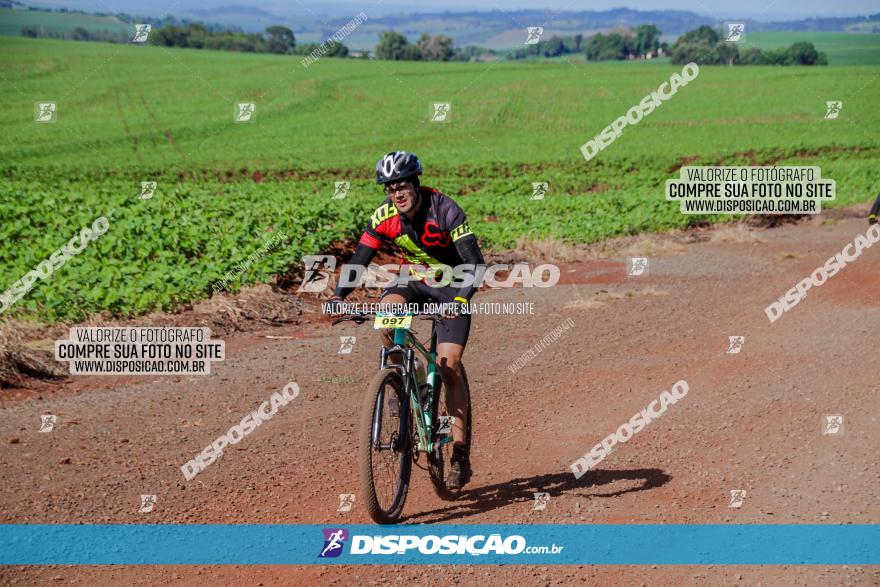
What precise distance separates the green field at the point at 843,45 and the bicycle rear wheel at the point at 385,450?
291 ft

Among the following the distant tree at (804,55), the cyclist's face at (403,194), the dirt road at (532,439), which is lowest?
the dirt road at (532,439)

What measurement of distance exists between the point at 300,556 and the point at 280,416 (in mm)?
3249

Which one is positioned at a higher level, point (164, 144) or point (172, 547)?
point (164, 144)

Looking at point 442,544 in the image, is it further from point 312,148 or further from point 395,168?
point 312,148

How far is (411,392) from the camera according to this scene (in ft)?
22.2

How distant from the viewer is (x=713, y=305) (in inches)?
573

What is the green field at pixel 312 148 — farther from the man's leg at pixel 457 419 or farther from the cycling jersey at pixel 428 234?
the man's leg at pixel 457 419

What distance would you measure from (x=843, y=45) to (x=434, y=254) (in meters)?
113

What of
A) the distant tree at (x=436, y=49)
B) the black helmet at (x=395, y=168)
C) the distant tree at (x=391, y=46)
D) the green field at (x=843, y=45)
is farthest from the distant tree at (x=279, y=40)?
the black helmet at (x=395, y=168)

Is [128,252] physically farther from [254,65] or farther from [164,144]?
[254,65]

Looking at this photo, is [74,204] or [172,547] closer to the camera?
[172,547]

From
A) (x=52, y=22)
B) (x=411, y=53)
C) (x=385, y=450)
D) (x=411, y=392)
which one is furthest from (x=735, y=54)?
(x=385, y=450)

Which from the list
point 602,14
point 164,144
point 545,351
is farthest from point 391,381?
point 602,14

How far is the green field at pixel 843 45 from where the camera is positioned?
8900 centimetres
